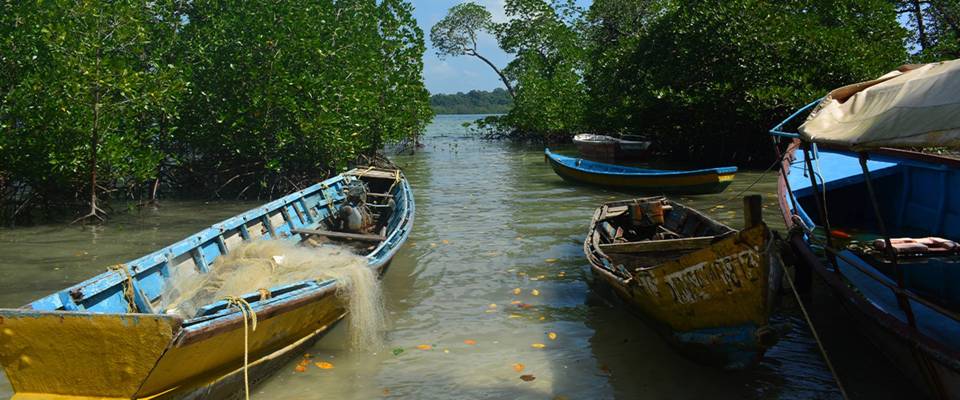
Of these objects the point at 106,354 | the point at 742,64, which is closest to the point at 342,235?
the point at 106,354

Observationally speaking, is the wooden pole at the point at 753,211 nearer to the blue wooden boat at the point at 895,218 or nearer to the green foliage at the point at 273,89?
the blue wooden boat at the point at 895,218

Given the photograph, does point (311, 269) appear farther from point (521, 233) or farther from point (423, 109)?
point (423, 109)

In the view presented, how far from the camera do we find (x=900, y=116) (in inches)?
183

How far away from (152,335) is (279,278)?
2159 millimetres

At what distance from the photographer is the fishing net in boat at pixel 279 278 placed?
5970 mm

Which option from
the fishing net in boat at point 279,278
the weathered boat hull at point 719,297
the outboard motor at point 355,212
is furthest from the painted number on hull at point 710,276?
Answer: the outboard motor at point 355,212

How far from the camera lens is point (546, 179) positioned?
69.1ft

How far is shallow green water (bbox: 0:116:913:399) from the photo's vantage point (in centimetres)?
567

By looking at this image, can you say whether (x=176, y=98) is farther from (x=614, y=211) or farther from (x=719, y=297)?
(x=719, y=297)

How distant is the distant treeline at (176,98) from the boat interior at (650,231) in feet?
25.7

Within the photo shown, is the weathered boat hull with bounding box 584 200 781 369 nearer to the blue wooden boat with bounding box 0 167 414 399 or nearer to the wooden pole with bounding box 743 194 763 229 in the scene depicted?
the wooden pole with bounding box 743 194 763 229

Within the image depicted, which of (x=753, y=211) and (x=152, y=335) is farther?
(x=753, y=211)

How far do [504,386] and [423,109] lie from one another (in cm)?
1876

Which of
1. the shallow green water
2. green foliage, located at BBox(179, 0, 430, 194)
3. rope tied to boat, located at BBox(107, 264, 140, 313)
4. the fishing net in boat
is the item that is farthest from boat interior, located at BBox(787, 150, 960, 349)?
green foliage, located at BBox(179, 0, 430, 194)
